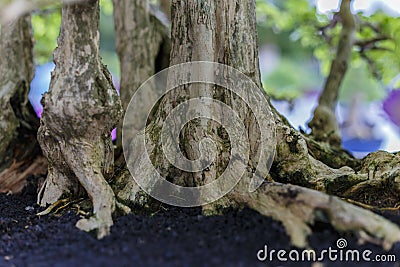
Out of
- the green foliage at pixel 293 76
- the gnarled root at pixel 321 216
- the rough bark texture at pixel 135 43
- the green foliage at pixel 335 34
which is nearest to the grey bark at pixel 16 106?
the rough bark texture at pixel 135 43

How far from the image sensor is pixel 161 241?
1.01m

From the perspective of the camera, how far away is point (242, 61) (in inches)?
60.4

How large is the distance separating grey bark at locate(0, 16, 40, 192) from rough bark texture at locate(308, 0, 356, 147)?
4.97ft

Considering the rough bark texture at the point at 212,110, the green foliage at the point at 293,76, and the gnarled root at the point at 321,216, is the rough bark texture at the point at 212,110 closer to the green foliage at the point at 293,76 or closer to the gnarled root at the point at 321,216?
the gnarled root at the point at 321,216

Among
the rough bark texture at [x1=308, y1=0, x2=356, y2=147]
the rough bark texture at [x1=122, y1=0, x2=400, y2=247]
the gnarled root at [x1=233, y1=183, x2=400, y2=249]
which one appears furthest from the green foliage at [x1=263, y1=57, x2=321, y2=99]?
the gnarled root at [x1=233, y1=183, x2=400, y2=249]

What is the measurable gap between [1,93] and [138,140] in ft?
2.66

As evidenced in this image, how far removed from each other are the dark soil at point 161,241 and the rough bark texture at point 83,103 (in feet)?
0.43

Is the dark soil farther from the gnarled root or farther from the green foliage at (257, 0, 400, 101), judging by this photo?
the green foliage at (257, 0, 400, 101)

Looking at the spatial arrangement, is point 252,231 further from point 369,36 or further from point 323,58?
point 323,58

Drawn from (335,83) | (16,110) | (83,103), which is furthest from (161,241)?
(335,83)

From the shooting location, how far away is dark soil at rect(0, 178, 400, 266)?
898 millimetres

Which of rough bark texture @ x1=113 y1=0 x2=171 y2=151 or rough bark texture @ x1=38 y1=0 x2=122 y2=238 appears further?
rough bark texture @ x1=113 y1=0 x2=171 y2=151

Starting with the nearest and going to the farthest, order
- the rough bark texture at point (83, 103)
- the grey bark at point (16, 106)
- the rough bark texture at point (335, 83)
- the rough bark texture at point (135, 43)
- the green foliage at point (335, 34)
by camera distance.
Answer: the rough bark texture at point (83, 103) < the grey bark at point (16, 106) < the rough bark texture at point (135, 43) < the rough bark texture at point (335, 83) < the green foliage at point (335, 34)

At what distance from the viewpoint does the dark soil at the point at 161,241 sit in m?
0.90
